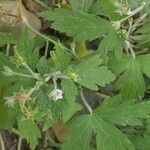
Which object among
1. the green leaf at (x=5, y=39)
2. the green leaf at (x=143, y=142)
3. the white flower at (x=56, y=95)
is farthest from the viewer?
the green leaf at (x=143, y=142)

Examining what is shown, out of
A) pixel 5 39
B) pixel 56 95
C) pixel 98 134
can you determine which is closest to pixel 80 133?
pixel 98 134

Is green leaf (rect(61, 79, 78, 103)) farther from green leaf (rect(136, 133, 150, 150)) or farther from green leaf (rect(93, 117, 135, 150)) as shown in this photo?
green leaf (rect(136, 133, 150, 150))

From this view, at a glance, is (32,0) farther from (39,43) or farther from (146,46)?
(146,46)

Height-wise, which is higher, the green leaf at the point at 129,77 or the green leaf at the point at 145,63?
the green leaf at the point at 145,63

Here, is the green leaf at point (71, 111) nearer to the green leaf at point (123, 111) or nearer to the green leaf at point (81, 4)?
the green leaf at point (123, 111)

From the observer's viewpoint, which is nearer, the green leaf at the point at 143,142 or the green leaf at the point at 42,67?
the green leaf at the point at 42,67

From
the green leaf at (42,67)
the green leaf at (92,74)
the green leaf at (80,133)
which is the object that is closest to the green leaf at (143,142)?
the green leaf at (80,133)
